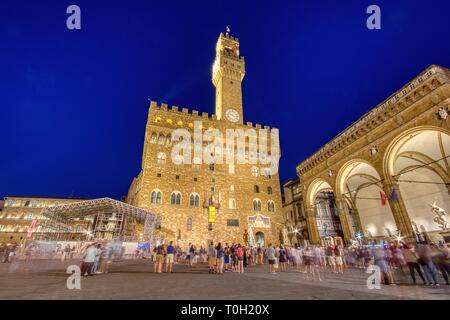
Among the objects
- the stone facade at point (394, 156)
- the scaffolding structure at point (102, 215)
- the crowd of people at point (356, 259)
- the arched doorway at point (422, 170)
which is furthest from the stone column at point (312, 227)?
the scaffolding structure at point (102, 215)

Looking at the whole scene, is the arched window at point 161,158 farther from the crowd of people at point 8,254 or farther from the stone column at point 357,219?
the stone column at point 357,219

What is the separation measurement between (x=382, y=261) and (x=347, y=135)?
13060 millimetres

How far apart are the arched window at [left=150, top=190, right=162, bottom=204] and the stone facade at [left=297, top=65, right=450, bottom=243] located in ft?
52.3

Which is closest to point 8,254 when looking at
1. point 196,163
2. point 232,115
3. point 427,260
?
point 196,163

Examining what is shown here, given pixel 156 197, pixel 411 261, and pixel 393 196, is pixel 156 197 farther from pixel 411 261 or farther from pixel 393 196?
pixel 411 261

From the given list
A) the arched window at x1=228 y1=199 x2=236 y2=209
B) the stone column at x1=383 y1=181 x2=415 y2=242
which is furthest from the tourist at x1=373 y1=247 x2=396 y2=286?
the arched window at x1=228 y1=199 x2=236 y2=209

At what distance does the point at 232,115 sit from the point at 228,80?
7082 millimetres

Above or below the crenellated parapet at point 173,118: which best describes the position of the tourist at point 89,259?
below

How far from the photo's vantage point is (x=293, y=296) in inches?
203

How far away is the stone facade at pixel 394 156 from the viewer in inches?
500

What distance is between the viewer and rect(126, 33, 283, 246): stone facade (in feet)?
79.5

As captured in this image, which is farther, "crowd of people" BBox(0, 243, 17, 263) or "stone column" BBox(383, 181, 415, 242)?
"crowd of people" BBox(0, 243, 17, 263)

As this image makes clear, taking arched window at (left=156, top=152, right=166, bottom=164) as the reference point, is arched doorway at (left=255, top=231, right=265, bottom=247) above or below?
below

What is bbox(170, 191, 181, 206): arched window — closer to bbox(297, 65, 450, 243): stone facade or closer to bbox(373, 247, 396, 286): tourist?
bbox(297, 65, 450, 243): stone facade
